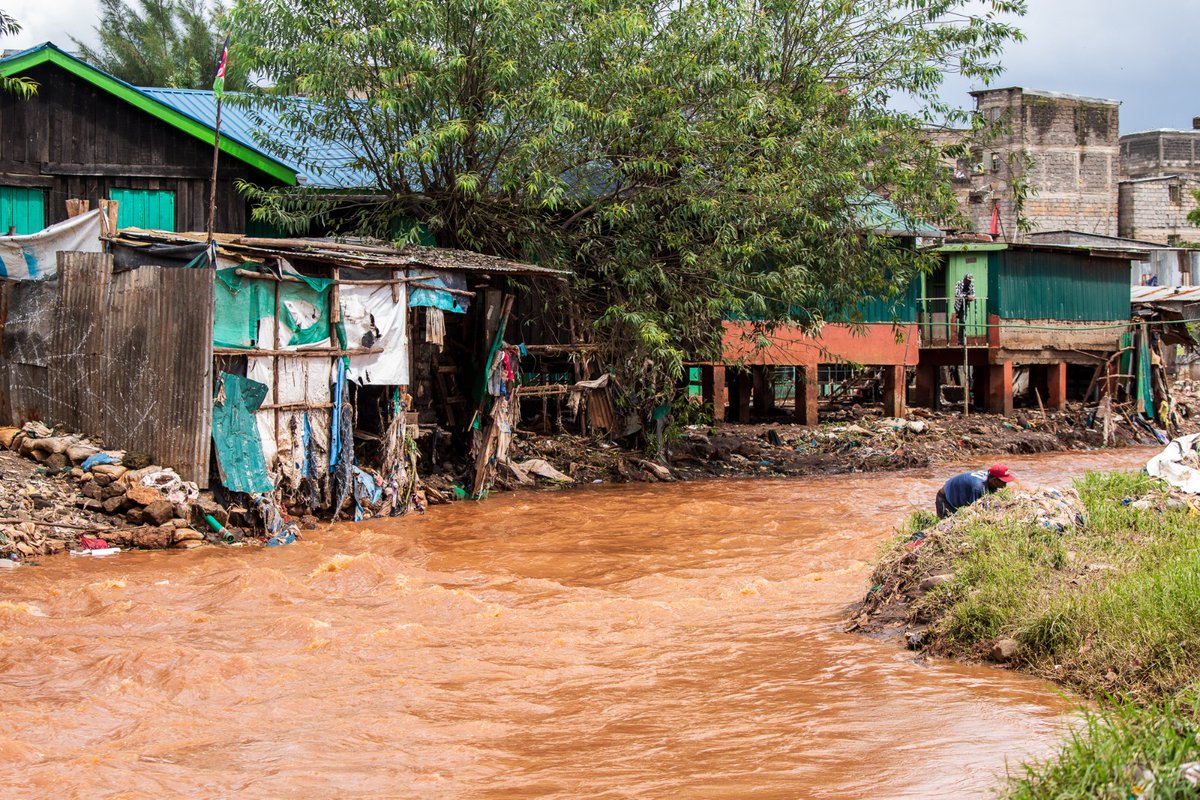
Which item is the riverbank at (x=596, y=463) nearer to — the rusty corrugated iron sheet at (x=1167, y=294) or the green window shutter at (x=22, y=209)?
the rusty corrugated iron sheet at (x=1167, y=294)

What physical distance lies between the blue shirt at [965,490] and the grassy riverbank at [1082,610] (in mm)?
397

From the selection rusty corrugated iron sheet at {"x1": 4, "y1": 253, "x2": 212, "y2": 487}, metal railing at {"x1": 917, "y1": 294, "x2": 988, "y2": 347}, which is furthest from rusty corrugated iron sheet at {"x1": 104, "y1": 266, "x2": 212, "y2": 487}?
metal railing at {"x1": 917, "y1": 294, "x2": 988, "y2": 347}

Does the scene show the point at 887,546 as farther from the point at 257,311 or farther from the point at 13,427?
the point at 13,427

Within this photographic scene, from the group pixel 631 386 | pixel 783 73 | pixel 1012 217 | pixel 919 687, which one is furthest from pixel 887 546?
pixel 1012 217

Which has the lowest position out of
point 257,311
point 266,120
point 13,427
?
point 13,427

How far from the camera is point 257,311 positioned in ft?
38.5

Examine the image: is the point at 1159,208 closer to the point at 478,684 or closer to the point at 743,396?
the point at 743,396

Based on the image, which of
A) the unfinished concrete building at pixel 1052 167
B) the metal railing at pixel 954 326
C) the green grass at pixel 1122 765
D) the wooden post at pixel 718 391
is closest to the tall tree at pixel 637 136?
the wooden post at pixel 718 391

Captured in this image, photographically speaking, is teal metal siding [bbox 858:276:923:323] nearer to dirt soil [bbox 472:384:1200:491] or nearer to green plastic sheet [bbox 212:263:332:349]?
dirt soil [bbox 472:384:1200:491]

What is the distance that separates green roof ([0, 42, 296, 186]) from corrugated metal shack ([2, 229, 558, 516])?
2847 millimetres

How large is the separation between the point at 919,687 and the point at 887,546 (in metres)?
2.78

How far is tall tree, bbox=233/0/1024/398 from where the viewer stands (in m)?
14.6

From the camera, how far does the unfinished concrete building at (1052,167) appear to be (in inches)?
1523

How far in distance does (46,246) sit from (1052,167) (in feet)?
117
